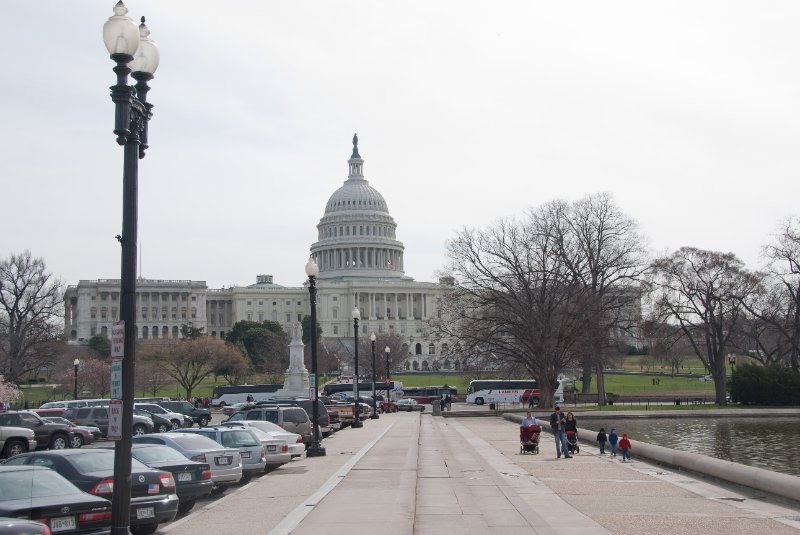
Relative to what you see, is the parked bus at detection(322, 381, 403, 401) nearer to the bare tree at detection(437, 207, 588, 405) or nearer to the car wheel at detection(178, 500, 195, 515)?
the bare tree at detection(437, 207, 588, 405)

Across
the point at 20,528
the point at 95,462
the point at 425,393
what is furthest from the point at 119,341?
the point at 425,393

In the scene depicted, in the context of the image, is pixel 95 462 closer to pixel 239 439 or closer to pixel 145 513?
pixel 145 513

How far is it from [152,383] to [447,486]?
83.8 meters

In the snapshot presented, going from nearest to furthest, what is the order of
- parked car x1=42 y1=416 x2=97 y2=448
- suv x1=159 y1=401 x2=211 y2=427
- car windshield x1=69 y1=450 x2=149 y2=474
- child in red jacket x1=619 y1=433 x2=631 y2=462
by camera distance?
car windshield x1=69 y1=450 x2=149 y2=474, child in red jacket x1=619 y1=433 x2=631 y2=462, parked car x1=42 y1=416 x2=97 y2=448, suv x1=159 y1=401 x2=211 y2=427

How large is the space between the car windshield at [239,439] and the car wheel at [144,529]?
316 inches

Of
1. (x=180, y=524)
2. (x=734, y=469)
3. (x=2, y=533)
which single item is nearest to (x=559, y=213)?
(x=734, y=469)

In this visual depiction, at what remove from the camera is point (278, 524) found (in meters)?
15.5

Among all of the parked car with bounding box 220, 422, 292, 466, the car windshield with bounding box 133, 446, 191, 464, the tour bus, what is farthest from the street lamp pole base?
the tour bus

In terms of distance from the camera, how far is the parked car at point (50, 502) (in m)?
12.2

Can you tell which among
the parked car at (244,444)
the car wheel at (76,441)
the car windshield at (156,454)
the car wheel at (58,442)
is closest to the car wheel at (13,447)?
the car wheel at (58,442)

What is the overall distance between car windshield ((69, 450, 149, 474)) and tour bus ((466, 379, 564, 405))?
7406 centimetres

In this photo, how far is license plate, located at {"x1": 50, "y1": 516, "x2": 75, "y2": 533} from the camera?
40.1 feet

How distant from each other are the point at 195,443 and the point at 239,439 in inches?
113

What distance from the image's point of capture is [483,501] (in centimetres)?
1806
